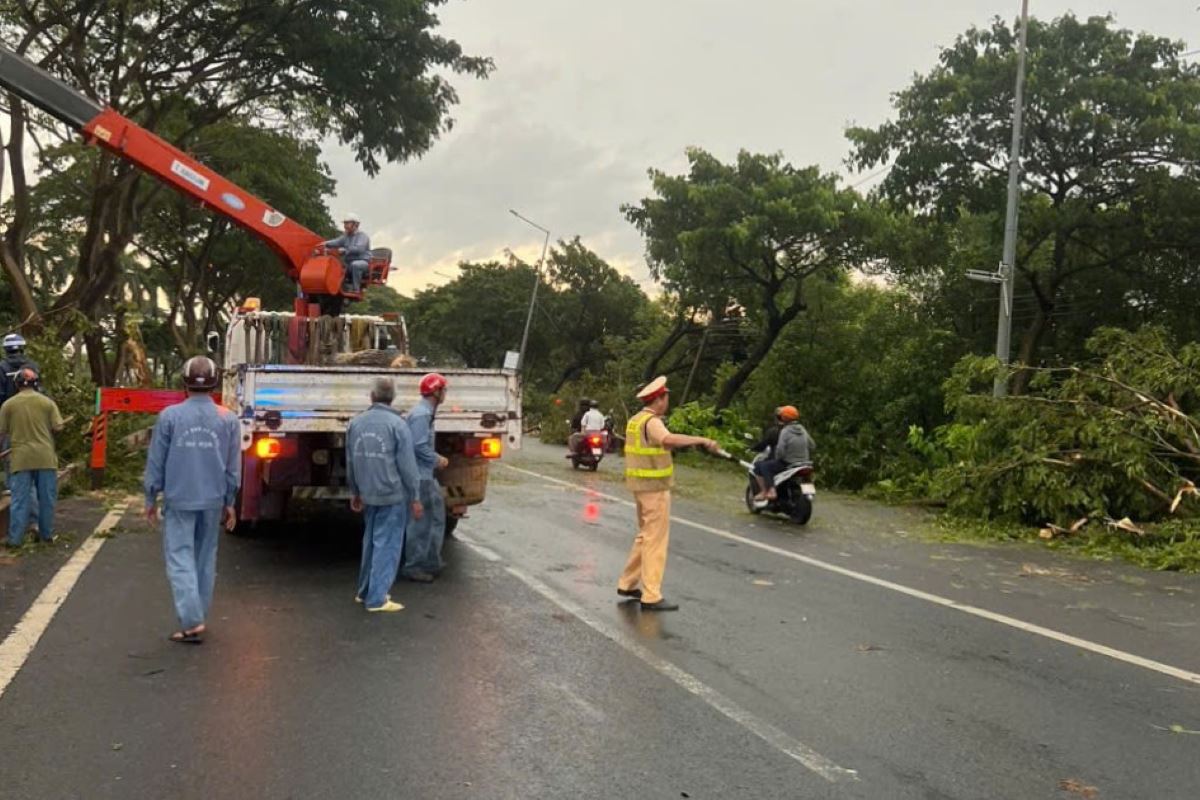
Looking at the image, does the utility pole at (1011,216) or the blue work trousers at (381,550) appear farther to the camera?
the utility pole at (1011,216)

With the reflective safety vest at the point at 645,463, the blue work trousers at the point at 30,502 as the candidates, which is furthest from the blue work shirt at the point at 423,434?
the blue work trousers at the point at 30,502

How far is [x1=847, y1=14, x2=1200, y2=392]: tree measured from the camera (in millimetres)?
20203

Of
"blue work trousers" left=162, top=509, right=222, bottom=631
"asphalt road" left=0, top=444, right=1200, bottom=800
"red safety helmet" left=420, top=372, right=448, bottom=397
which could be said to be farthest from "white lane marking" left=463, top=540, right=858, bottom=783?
"blue work trousers" left=162, top=509, right=222, bottom=631

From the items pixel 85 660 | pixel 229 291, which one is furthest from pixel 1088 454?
pixel 229 291

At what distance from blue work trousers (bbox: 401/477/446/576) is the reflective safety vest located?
1.70 meters

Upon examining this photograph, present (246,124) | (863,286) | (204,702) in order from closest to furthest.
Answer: (204,702) < (246,124) < (863,286)

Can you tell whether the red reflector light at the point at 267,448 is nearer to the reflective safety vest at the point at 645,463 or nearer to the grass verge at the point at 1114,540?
the reflective safety vest at the point at 645,463

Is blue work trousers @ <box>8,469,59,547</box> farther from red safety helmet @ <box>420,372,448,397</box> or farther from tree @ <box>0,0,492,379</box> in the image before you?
tree @ <box>0,0,492,379</box>

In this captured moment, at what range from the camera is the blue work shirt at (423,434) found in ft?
25.8

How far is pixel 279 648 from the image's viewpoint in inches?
244

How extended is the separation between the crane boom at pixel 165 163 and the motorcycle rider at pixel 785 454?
543 cm

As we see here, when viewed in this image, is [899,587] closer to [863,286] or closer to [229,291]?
[863,286]

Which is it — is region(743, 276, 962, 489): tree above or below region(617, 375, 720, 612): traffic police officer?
above

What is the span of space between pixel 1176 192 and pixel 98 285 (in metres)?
21.1
